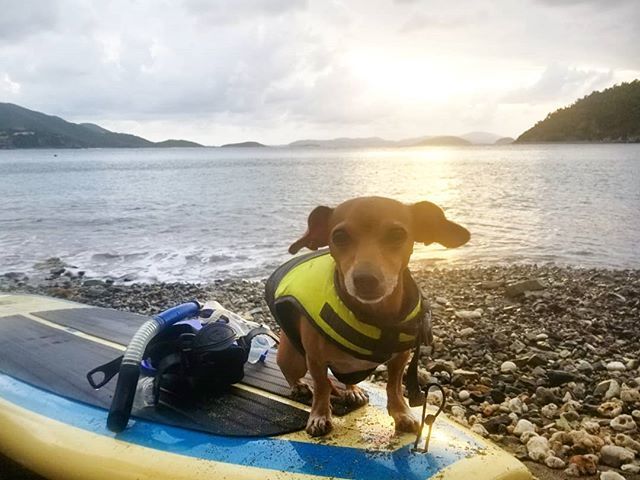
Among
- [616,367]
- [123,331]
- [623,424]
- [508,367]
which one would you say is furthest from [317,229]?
[616,367]

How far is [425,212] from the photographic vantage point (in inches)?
120

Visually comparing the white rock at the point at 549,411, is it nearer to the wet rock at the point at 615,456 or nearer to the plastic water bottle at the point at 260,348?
the wet rock at the point at 615,456

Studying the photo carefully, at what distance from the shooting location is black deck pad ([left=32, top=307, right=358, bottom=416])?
3967 mm

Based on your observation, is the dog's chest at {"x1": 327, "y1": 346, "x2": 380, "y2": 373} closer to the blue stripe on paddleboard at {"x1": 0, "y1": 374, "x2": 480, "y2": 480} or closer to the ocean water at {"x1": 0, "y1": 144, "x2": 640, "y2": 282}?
the blue stripe on paddleboard at {"x1": 0, "y1": 374, "x2": 480, "y2": 480}

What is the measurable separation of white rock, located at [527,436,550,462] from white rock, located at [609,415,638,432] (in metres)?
0.68

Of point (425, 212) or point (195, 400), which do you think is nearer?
point (425, 212)

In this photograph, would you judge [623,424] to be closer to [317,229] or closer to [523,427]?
[523,427]

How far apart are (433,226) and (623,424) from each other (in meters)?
2.79

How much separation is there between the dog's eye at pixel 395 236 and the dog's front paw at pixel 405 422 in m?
1.15

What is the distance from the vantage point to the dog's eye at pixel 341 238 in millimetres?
2822

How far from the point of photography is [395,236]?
2.82 metres

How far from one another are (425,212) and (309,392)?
1500 millimetres

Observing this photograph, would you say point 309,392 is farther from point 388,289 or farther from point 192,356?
point 388,289

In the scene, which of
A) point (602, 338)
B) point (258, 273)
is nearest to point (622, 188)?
point (258, 273)
